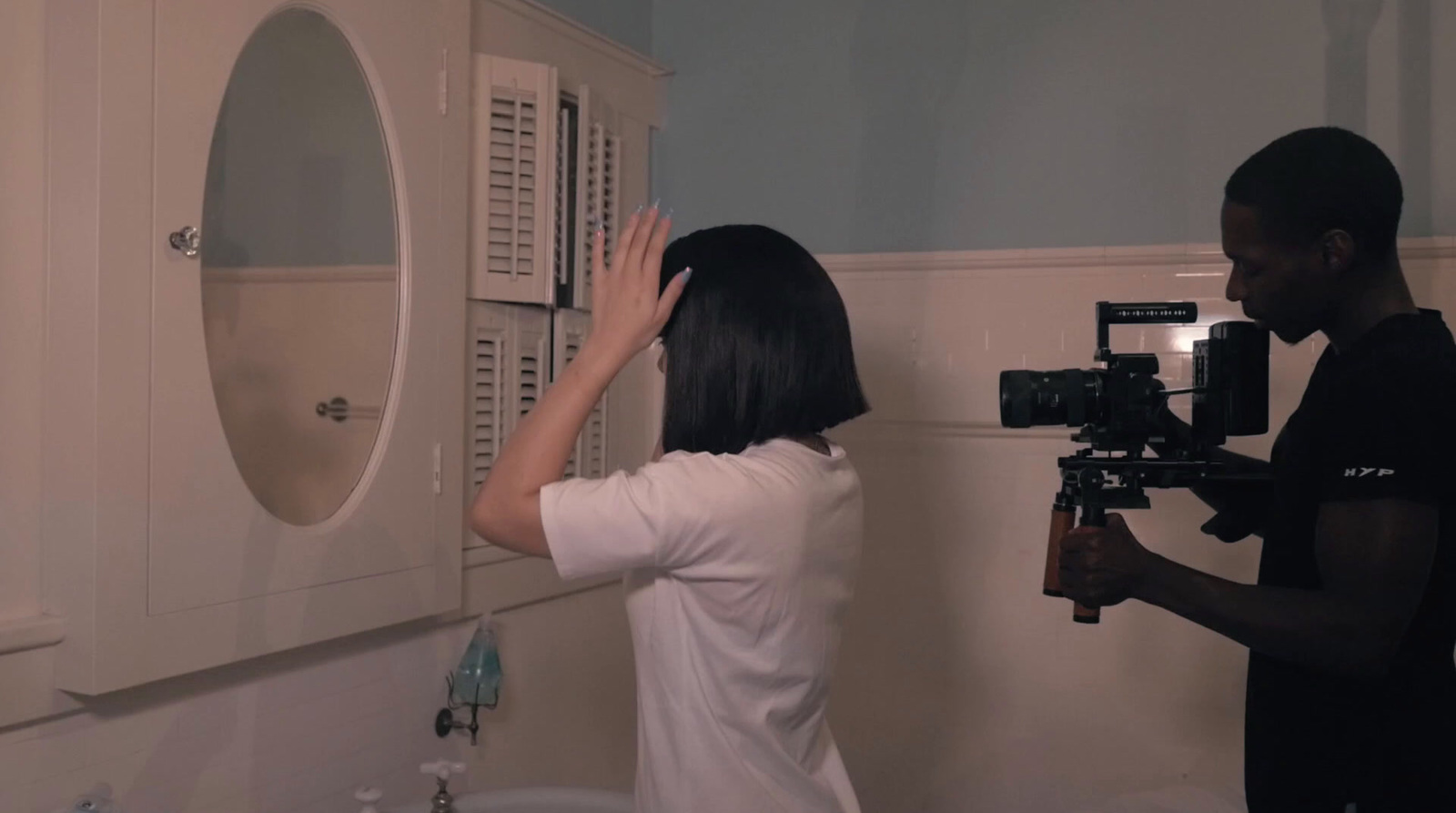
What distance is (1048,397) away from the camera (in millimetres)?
1321

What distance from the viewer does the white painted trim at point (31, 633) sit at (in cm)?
117

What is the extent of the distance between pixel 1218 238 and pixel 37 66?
1710 mm

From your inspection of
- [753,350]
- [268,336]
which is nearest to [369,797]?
[268,336]

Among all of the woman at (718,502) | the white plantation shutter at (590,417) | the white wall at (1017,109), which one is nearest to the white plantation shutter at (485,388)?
the white plantation shutter at (590,417)

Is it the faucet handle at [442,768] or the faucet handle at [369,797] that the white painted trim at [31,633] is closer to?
the faucet handle at [369,797]

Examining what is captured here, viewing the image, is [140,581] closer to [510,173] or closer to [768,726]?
[768,726]

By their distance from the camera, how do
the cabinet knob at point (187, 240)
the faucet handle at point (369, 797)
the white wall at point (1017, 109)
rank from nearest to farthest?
the cabinet knob at point (187, 240)
the faucet handle at point (369, 797)
the white wall at point (1017, 109)

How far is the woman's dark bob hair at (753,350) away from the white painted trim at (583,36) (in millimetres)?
1047

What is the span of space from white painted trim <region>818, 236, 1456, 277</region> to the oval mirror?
3.07ft

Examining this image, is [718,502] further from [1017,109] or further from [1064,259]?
[1017,109]

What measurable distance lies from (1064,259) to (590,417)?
0.87 m

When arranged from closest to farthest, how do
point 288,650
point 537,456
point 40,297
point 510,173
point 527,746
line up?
1. point 537,456
2. point 40,297
3. point 288,650
4. point 510,173
5. point 527,746

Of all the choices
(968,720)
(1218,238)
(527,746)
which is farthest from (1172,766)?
(527,746)

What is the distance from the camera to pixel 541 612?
A: 2.06 meters
